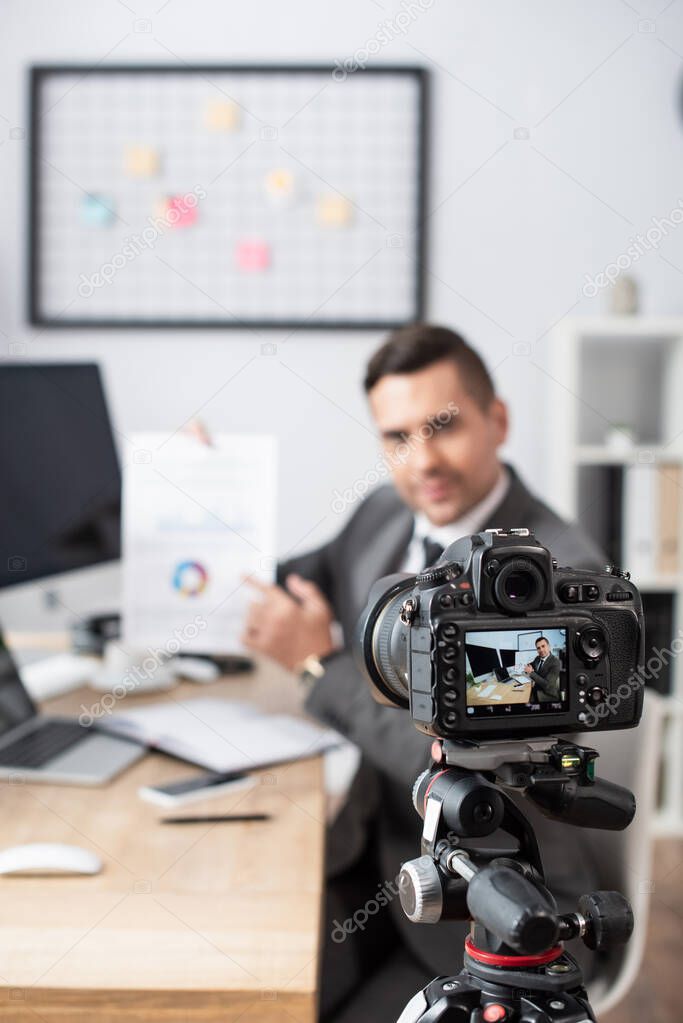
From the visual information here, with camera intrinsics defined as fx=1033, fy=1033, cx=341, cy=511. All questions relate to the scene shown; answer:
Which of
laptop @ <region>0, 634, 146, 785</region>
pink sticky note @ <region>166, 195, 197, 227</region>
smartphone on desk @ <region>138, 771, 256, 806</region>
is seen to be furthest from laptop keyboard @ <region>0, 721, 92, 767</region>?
pink sticky note @ <region>166, 195, 197, 227</region>

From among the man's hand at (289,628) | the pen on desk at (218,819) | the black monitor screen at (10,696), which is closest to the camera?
the pen on desk at (218,819)

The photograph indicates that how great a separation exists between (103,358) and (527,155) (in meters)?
1.36

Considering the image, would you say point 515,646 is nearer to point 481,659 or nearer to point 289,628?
point 481,659

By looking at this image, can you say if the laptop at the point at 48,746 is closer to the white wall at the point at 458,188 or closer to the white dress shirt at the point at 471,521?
the white dress shirt at the point at 471,521

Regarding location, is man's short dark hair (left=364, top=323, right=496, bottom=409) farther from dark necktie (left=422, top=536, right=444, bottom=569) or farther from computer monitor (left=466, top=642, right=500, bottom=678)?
computer monitor (left=466, top=642, right=500, bottom=678)

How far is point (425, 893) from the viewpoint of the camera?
66cm

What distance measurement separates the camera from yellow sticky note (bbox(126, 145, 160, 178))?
2.95 meters

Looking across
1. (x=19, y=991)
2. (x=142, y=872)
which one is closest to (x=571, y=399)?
(x=142, y=872)

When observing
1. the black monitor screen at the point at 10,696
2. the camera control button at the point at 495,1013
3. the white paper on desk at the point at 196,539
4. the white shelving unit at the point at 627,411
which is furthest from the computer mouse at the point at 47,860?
the white shelving unit at the point at 627,411

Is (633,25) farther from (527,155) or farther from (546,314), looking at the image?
(546,314)

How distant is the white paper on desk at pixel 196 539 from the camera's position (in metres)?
1.65

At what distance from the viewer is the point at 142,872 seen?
106 cm

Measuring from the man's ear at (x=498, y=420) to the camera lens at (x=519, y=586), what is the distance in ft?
3.60

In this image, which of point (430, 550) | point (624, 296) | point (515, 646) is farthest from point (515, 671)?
point (624, 296)
